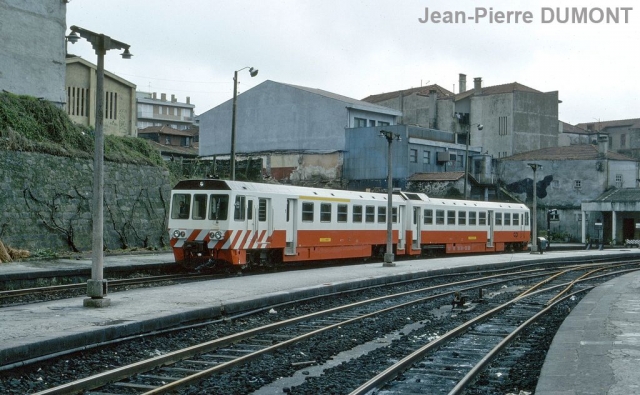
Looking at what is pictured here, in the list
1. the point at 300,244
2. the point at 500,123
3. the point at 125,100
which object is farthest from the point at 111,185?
the point at 500,123

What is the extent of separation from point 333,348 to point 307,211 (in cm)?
1445

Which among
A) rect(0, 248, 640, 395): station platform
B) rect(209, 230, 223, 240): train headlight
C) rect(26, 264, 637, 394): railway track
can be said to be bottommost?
rect(26, 264, 637, 394): railway track

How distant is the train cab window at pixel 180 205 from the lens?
72.2 ft

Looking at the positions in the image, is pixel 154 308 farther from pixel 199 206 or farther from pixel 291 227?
pixel 291 227

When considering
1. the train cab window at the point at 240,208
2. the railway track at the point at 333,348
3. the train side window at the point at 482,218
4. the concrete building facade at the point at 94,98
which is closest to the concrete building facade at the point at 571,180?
the train side window at the point at 482,218

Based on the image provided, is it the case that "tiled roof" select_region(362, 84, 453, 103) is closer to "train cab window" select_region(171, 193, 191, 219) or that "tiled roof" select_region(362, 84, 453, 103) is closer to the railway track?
"train cab window" select_region(171, 193, 191, 219)

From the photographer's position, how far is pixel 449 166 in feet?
186

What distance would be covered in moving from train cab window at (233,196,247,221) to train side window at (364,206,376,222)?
309 inches

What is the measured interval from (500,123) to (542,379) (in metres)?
62.3

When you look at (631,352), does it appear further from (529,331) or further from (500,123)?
(500,123)

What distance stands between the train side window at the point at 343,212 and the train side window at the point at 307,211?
1882 mm

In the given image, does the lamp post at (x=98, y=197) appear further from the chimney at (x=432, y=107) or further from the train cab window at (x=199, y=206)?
the chimney at (x=432, y=107)

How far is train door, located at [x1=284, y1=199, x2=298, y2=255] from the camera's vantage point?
2398 cm

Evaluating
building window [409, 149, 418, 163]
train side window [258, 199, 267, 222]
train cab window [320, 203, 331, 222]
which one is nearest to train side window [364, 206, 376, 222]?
train cab window [320, 203, 331, 222]
